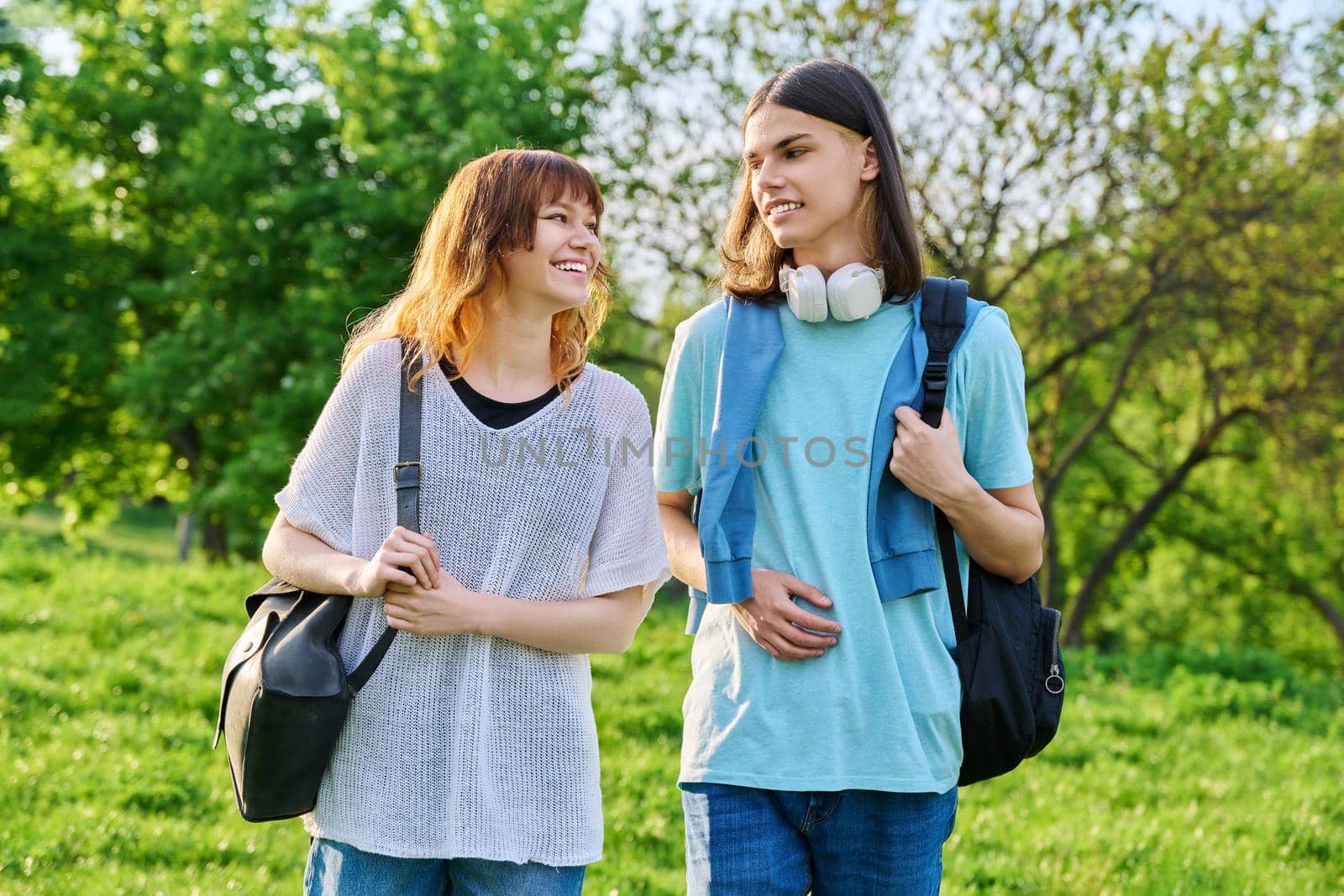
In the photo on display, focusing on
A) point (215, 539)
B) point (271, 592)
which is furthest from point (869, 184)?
point (215, 539)

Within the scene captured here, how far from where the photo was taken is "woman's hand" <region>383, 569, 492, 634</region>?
2162 millimetres

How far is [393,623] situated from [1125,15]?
13659 millimetres

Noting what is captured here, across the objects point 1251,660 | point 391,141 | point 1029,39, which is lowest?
point 1251,660

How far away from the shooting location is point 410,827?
2186 millimetres

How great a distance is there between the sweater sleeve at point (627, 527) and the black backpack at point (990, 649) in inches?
22.4

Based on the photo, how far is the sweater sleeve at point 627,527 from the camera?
238 cm

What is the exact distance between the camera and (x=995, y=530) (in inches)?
87.6

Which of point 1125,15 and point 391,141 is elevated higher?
point 1125,15

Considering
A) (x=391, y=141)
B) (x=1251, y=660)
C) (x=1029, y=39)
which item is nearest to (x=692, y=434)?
(x=1251, y=660)

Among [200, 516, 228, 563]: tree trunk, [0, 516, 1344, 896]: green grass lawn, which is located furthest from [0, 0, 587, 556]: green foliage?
[0, 516, 1344, 896]: green grass lawn

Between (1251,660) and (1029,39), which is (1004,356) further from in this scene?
(1029,39)

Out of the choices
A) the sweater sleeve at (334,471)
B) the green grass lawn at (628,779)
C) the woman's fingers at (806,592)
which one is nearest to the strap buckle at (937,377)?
the woman's fingers at (806,592)

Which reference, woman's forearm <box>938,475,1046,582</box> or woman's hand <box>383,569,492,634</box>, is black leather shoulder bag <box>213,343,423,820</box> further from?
woman's forearm <box>938,475,1046,582</box>

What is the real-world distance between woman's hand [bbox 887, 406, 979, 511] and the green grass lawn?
265cm
